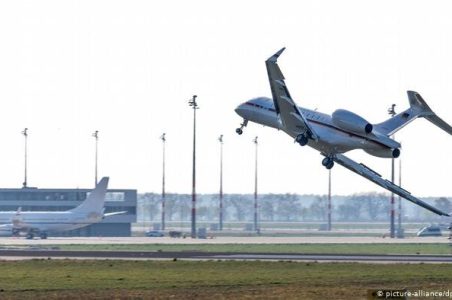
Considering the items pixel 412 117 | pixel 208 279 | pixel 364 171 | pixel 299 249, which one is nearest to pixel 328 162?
pixel 364 171

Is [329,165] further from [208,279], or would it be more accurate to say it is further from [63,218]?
[63,218]

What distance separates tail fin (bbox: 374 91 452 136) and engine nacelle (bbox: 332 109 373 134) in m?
3.60

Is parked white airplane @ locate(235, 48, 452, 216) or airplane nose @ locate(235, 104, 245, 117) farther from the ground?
airplane nose @ locate(235, 104, 245, 117)

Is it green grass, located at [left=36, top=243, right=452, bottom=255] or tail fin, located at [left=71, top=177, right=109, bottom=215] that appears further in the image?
tail fin, located at [left=71, top=177, right=109, bottom=215]

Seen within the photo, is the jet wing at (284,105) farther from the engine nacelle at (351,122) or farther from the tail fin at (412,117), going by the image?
the tail fin at (412,117)

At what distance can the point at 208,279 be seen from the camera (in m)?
69.9

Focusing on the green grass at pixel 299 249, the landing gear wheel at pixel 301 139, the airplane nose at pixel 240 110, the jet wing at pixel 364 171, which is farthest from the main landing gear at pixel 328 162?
the green grass at pixel 299 249

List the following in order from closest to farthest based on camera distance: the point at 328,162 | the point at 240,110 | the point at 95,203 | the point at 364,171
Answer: the point at 328,162 → the point at 364,171 → the point at 240,110 → the point at 95,203

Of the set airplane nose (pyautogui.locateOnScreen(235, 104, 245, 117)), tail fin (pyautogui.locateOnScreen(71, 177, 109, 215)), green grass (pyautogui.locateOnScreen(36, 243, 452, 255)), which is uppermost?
airplane nose (pyautogui.locateOnScreen(235, 104, 245, 117))

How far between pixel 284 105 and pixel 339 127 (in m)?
4.58

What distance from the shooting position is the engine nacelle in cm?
8219

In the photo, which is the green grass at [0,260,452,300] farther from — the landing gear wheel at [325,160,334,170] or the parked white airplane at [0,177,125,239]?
the parked white airplane at [0,177,125,239]

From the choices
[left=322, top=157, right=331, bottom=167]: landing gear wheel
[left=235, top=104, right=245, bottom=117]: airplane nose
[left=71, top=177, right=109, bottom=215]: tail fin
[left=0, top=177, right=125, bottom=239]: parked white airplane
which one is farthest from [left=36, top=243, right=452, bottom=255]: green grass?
[left=0, top=177, right=125, bottom=239]: parked white airplane

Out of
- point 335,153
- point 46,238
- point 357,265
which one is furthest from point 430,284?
point 46,238
